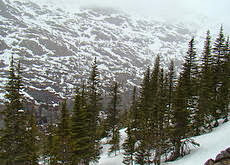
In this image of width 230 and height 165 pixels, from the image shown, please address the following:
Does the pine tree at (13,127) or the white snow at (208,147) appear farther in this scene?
the white snow at (208,147)

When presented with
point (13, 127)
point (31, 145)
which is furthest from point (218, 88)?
point (31, 145)

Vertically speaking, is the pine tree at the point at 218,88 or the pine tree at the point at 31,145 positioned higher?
the pine tree at the point at 218,88

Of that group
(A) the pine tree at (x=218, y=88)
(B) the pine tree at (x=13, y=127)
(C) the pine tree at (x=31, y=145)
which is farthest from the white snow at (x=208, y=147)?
(B) the pine tree at (x=13, y=127)

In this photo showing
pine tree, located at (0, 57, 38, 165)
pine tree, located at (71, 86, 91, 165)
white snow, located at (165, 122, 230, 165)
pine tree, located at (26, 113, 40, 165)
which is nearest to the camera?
pine tree, located at (0, 57, 38, 165)

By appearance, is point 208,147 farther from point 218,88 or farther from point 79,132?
point 79,132

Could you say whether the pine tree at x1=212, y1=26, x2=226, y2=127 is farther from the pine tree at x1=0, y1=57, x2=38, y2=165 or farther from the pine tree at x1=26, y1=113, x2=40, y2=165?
the pine tree at x1=26, y1=113, x2=40, y2=165

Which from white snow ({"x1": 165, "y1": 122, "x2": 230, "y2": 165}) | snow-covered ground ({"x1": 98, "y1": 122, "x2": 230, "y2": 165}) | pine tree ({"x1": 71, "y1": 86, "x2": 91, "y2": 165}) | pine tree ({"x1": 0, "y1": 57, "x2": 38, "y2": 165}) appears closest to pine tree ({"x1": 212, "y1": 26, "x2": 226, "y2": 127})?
snow-covered ground ({"x1": 98, "y1": 122, "x2": 230, "y2": 165})

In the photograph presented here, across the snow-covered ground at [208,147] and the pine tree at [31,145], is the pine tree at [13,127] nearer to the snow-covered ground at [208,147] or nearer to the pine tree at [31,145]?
the pine tree at [31,145]

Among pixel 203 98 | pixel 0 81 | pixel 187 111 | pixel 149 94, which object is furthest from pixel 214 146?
pixel 0 81

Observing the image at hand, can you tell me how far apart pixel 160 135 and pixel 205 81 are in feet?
39.0

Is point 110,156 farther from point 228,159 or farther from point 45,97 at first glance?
point 45,97

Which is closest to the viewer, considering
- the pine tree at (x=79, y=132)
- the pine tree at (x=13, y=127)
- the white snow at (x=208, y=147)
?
the pine tree at (x=13, y=127)

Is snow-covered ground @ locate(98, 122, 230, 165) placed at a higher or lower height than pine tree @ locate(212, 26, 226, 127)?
lower

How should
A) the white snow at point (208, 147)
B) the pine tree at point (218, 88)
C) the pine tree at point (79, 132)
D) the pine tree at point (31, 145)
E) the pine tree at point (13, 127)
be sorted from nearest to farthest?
1. the pine tree at point (13, 127)
2. the white snow at point (208, 147)
3. the pine tree at point (31, 145)
4. the pine tree at point (79, 132)
5. the pine tree at point (218, 88)
